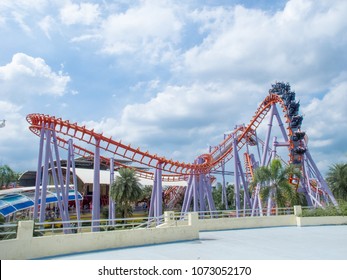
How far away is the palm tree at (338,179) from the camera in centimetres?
2920

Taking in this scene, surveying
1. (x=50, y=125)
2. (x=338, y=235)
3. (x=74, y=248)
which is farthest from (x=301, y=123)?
(x=74, y=248)

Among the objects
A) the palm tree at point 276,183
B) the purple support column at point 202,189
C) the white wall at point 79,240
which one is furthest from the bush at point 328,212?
the purple support column at point 202,189

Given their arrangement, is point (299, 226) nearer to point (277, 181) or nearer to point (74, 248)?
point (277, 181)

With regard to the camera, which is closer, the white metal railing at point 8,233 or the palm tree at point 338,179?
the white metal railing at point 8,233

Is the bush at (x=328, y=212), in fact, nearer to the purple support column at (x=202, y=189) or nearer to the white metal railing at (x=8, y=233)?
the purple support column at (x=202, y=189)

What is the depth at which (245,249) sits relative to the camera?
11.5 meters

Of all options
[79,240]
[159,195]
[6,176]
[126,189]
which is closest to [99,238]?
[79,240]

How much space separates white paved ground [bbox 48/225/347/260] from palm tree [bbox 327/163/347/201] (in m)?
15.6

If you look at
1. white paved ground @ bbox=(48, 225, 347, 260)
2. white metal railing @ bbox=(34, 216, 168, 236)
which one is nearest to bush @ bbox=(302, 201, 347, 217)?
white paved ground @ bbox=(48, 225, 347, 260)

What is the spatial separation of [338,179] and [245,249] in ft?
72.6

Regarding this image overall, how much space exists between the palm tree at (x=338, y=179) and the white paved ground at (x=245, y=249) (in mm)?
15648

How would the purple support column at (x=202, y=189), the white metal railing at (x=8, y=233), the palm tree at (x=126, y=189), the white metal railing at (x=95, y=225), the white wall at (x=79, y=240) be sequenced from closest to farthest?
the white metal railing at (x=8, y=233)
the white wall at (x=79, y=240)
the white metal railing at (x=95, y=225)
the palm tree at (x=126, y=189)
the purple support column at (x=202, y=189)

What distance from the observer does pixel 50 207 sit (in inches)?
2071

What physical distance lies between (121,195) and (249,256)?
16.7 m
